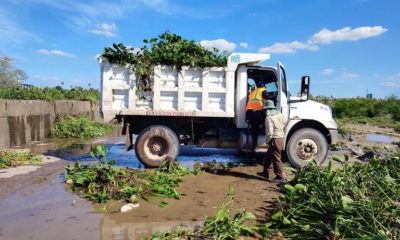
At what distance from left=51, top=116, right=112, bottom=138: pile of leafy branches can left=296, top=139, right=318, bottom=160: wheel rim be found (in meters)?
10.1

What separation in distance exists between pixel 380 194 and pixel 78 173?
541 cm

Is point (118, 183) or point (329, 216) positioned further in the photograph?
point (118, 183)

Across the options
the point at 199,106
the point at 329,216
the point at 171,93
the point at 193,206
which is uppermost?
the point at 171,93

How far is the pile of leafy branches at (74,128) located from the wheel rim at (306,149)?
33.2 feet

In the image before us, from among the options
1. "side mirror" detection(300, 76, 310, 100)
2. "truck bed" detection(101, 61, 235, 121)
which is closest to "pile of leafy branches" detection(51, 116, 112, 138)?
"truck bed" detection(101, 61, 235, 121)

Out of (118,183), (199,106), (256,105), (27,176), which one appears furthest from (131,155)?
(118,183)

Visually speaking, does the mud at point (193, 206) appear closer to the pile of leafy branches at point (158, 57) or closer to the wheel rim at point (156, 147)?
the wheel rim at point (156, 147)

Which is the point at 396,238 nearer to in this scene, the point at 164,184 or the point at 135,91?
the point at 164,184

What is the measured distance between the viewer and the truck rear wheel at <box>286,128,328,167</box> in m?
8.88

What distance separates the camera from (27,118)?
1352 cm

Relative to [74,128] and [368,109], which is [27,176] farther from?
[368,109]

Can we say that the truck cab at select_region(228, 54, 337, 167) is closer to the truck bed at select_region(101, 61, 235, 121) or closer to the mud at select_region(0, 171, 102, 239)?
the truck bed at select_region(101, 61, 235, 121)

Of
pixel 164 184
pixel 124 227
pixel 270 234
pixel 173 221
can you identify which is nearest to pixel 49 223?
pixel 124 227

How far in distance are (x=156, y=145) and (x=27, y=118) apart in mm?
6954
